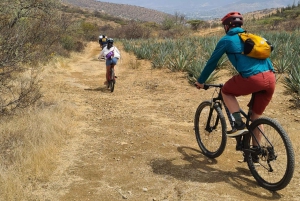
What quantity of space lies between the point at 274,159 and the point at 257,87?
796 mm

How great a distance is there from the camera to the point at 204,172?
12.7 ft

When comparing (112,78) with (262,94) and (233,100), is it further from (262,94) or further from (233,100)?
(262,94)

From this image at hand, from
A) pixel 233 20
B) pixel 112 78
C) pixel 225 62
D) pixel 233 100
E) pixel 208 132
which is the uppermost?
pixel 233 20

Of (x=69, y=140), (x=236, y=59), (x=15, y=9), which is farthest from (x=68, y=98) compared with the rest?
(x=236, y=59)

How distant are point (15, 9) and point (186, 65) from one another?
5696mm

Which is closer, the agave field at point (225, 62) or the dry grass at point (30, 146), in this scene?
the dry grass at point (30, 146)

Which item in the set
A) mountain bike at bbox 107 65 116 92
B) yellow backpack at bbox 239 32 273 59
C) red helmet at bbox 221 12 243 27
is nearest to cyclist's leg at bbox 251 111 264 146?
yellow backpack at bbox 239 32 273 59

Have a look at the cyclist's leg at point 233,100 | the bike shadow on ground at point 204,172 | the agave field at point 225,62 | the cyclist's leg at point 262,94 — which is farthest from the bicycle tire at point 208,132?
the agave field at point 225,62

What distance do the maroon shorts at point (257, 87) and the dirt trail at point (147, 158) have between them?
3.18 ft

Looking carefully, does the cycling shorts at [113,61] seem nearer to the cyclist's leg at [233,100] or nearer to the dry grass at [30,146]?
the dry grass at [30,146]

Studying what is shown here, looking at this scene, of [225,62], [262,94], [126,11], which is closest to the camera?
[262,94]

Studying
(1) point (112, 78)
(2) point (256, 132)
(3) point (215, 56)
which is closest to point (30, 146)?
(3) point (215, 56)

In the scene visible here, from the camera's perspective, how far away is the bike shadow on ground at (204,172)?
3436mm

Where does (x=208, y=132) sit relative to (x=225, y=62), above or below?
below
